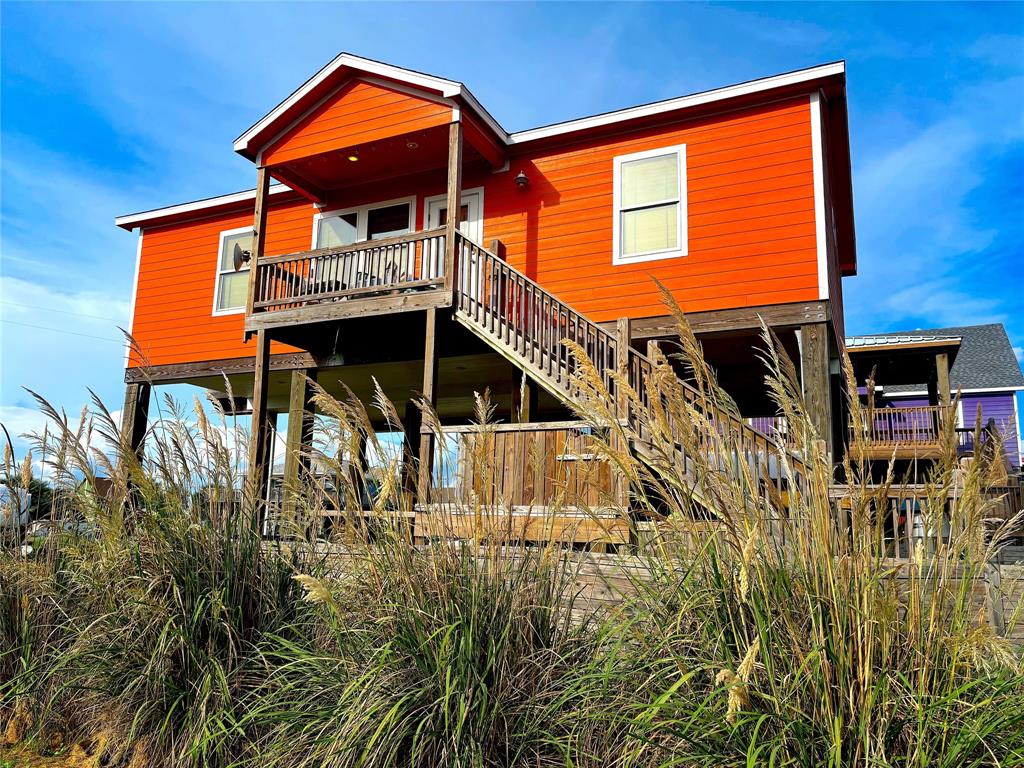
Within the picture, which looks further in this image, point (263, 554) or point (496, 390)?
point (496, 390)

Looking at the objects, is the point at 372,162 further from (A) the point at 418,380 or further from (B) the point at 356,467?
(B) the point at 356,467

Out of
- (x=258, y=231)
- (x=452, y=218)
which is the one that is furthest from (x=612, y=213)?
(x=258, y=231)

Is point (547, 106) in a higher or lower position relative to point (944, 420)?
higher

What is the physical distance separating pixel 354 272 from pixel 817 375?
6039mm

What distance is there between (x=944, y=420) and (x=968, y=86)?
38.1 feet

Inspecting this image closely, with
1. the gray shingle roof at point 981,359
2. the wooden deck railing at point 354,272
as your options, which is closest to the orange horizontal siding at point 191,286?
the wooden deck railing at point 354,272

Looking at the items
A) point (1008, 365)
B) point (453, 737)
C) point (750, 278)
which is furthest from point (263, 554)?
point (1008, 365)

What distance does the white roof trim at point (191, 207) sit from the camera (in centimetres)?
1326

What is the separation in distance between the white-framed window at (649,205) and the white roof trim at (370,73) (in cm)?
198

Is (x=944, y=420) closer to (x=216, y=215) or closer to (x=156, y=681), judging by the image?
(x=156, y=681)

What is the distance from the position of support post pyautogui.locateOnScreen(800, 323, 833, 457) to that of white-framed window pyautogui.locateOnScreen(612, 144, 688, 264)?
2.06 meters

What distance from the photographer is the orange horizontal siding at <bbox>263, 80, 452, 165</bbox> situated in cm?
996

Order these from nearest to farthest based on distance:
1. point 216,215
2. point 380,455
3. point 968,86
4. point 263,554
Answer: point 380,455 < point 263,554 < point 968,86 < point 216,215

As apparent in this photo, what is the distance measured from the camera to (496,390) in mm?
13875
